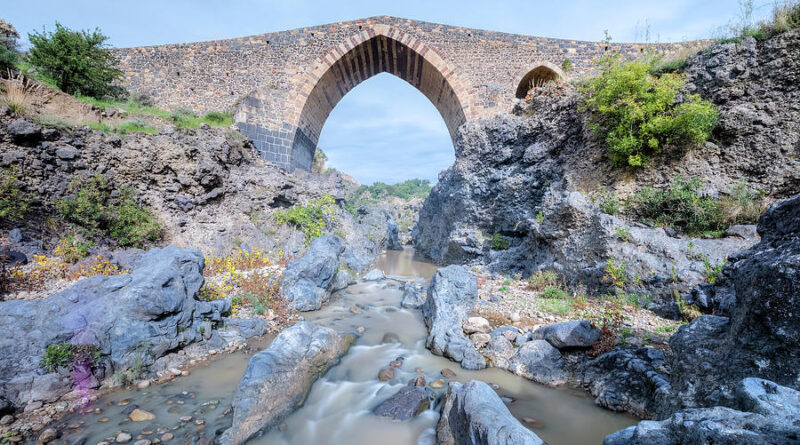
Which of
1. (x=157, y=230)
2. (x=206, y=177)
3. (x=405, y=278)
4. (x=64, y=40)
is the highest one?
(x=64, y=40)

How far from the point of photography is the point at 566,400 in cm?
337

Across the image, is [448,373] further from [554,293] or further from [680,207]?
[680,207]

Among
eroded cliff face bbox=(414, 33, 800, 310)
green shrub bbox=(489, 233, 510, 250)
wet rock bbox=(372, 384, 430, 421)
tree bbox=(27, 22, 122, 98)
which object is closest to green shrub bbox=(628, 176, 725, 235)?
eroded cliff face bbox=(414, 33, 800, 310)

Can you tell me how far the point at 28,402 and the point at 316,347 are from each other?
9.42 ft

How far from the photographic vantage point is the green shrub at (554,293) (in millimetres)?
6129

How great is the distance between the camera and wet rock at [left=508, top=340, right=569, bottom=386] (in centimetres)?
369

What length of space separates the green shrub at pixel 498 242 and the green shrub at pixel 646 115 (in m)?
3.92

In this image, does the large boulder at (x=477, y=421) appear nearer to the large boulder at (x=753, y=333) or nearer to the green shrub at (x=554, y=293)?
the large boulder at (x=753, y=333)

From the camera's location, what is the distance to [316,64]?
540 inches

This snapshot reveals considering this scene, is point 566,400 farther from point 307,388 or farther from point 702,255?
point 702,255

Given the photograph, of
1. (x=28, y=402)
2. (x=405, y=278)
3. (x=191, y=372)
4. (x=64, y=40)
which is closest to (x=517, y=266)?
(x=405, y=278)

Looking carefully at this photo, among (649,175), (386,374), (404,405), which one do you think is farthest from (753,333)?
(649,175)

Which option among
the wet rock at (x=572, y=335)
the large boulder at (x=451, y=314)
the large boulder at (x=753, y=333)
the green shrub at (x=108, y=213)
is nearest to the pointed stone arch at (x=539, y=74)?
the large boulder at (x=451, y=314)

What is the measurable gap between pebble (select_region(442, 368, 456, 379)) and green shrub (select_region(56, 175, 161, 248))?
8.37m
